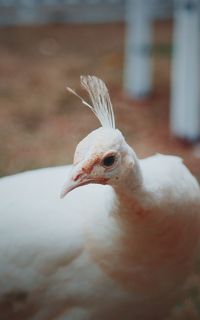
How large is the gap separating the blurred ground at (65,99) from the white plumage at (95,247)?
0.50 meters

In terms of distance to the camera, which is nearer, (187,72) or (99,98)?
(99,98)

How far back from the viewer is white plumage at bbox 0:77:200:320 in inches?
49.9

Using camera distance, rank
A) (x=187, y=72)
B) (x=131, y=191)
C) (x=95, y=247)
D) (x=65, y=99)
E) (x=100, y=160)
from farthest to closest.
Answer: (x=65, y=99)
(x=187, y=72)
(x=95, y=247)
(x=131, y=191)
(x=100, y=160)

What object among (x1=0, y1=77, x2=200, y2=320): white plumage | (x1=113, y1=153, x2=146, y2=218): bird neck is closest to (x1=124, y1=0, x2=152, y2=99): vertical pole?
(x1=0, y1=77, x2=200, y2=320): white plumage

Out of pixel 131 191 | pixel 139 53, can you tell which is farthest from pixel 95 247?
pixel 139 53

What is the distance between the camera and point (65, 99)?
11.0ft

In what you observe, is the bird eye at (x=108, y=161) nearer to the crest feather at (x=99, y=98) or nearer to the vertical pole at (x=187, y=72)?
the crest feather at (x=99, y=98)

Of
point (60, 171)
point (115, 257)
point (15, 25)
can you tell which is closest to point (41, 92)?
point (15, 25)

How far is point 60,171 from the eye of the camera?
146 centimetres

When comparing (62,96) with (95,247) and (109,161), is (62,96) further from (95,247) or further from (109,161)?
(109,161)

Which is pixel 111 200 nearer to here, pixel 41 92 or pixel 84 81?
pixel 84 81

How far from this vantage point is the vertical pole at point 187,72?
2.73 metres

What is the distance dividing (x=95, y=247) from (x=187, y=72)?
5.45ft

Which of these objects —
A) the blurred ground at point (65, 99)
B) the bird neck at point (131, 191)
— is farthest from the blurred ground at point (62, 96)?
the bird neck at point (131, 191)
